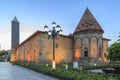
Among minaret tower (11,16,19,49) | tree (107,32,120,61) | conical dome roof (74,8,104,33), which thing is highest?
minaret tower (11,16,19,49)

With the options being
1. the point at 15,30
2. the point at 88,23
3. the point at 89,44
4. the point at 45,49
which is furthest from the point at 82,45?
the point at 15,30

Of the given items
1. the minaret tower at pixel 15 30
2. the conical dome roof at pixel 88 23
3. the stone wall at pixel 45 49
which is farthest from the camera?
the minaret tower at pixel 15 30

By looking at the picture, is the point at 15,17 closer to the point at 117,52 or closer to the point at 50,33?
the point at 117,52

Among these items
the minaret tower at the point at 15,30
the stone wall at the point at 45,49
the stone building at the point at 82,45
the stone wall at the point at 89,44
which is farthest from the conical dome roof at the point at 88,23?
the minaret tower at the point at 15,30

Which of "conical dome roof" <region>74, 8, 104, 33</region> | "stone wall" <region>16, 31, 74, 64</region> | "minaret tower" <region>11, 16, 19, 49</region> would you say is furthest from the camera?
"minaret tower" <region>11, 16, 19, 49</region>

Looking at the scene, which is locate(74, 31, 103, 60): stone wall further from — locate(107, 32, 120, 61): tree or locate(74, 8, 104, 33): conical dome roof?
locate(107, 32, 120, 61): tree

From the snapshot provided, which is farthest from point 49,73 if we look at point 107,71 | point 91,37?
point 91,37

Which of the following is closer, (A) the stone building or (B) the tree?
(B) the tree

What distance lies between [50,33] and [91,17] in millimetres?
27840

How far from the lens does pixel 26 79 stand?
20719 millimetres

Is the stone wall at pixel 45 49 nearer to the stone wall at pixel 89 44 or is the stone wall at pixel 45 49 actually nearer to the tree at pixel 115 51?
the stone wall at pixel 89 44

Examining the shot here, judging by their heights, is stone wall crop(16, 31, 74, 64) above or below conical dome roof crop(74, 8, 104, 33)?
below

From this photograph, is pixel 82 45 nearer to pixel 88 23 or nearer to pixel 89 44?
pixel 89 44

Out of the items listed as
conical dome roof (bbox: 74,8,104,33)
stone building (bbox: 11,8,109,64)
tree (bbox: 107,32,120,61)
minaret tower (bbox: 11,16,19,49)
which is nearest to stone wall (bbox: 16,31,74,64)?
stone building (bbox: 11,8,109,64)
